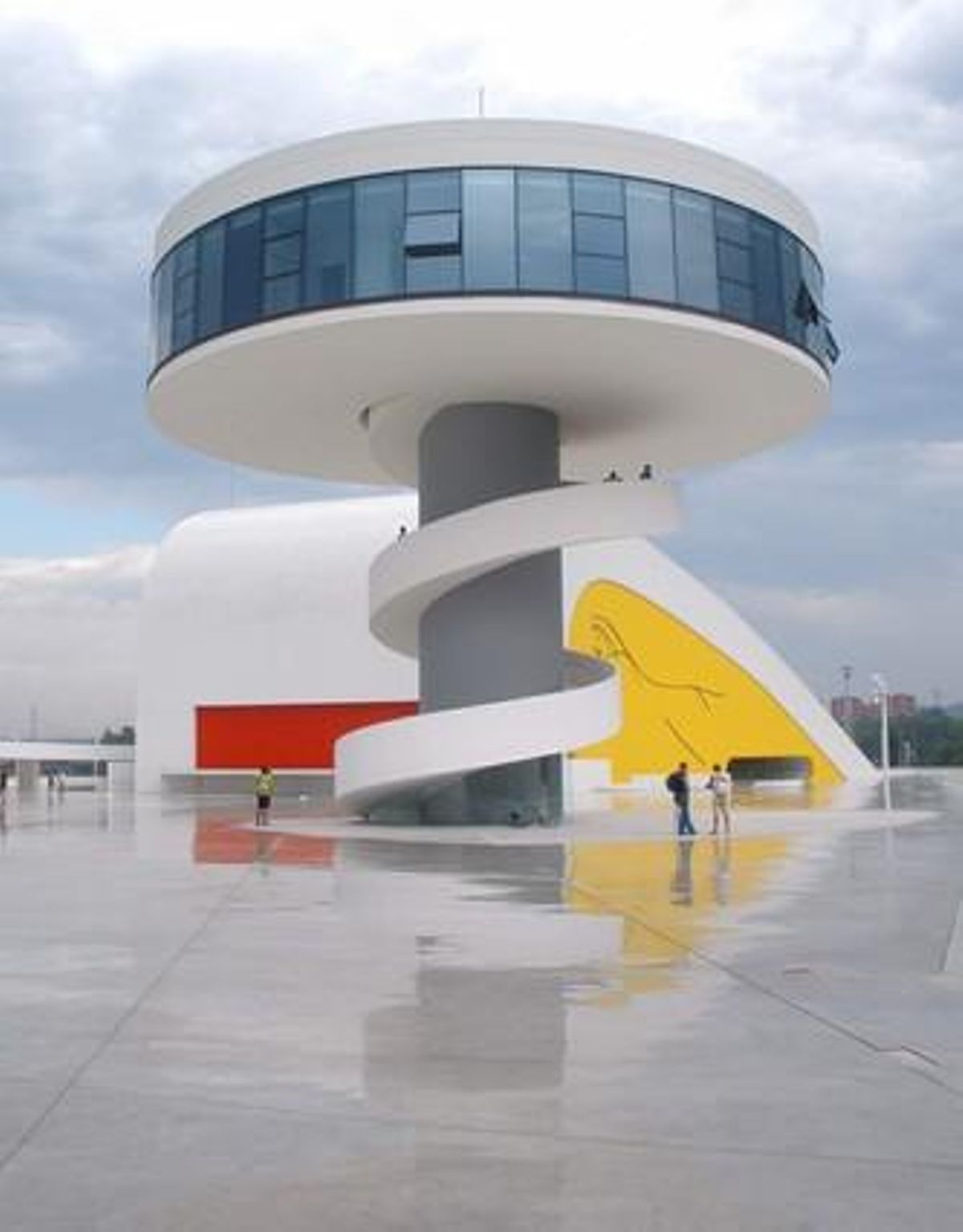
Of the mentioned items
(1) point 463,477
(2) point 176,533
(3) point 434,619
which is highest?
(2) point 176,533

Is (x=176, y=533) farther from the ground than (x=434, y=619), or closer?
farther from the ground

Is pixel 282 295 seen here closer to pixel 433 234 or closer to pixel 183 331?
pixel 433 234

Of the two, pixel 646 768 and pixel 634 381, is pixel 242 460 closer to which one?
pixel 634 381

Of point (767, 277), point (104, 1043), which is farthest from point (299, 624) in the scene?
point (104, 1043)

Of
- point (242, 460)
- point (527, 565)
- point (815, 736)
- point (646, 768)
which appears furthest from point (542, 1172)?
point (815, 736)

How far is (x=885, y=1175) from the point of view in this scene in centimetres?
583

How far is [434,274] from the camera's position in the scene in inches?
1049

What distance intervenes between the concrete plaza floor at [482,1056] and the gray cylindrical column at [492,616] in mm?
12716

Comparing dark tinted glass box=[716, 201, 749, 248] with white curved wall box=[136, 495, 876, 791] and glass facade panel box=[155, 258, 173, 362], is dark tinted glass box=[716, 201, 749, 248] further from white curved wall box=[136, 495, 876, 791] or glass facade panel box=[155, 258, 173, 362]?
white curved wall box=[136, 495, 876, 791]

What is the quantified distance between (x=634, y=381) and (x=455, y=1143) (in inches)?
993

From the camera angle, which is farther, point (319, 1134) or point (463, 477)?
point (463, 477)

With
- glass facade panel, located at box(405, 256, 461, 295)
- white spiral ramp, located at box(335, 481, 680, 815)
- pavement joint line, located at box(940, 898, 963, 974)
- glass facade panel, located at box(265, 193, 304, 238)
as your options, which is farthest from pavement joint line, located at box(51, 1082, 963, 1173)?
glass facade panel, located at box(265, 193, 304, 238)

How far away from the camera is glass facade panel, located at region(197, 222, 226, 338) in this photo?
94.7ft

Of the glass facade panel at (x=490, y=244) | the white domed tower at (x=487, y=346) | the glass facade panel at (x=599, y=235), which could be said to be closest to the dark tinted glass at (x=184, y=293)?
the white domed tower at (x=487, y=346)
